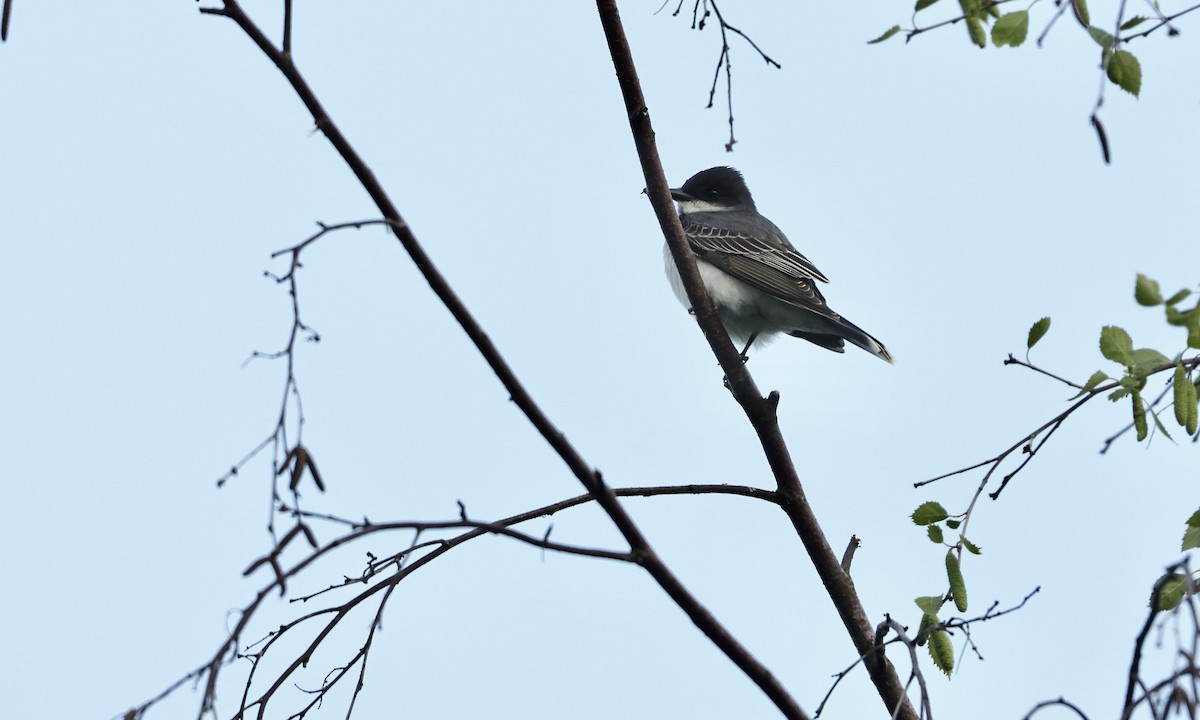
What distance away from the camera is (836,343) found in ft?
33.1

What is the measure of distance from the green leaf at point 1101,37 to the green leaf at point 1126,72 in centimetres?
4

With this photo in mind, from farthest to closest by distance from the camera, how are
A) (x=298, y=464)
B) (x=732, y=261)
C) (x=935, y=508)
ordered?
(x=732, y=261)
(x=935, y=508)
(x=298, y=464)

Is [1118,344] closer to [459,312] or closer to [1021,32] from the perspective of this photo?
[1021,32]

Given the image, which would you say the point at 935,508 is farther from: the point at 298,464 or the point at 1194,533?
the point at 298,464

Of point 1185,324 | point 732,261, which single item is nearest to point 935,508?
point 1185,324

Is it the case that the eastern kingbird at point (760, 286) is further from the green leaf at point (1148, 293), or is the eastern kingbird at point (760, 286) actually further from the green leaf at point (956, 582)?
the green leaf at point (1148, 293)

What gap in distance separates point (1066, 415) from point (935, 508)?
0.52m

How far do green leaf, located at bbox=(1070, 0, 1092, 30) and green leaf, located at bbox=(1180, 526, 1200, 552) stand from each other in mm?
1603

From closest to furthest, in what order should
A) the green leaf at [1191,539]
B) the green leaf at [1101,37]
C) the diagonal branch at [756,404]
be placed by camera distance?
the green leaf at [1101,37] → the green leaf at [1191,539] → the diagonal branch at [756,404]

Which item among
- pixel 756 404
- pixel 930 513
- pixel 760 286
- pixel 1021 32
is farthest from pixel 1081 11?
pixel 760 286

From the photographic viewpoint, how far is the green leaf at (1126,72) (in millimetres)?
3551

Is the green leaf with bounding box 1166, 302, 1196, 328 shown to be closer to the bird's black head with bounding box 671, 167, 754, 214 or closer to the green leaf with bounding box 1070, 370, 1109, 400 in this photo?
the green leaf with bounding box 1070, 370, 1109, 400

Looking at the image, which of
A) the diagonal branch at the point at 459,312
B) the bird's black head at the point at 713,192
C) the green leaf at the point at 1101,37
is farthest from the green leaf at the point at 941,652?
the bird's black head at the point at 713,192

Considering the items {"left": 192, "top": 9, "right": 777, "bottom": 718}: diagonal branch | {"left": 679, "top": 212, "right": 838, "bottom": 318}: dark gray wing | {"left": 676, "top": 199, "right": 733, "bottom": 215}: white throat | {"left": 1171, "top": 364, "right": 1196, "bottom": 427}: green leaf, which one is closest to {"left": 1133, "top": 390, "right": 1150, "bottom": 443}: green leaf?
{"left": 1171, "top": 364, "right": 1196, "bottom": 427}: green leaf
